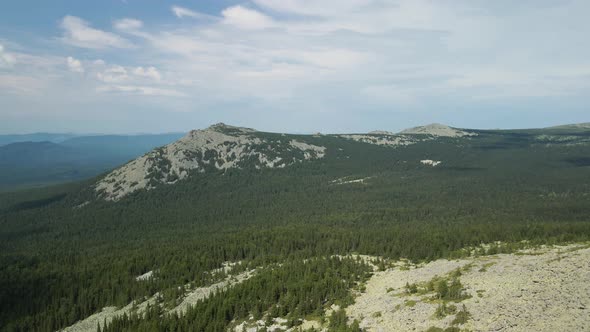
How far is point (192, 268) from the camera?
117 m

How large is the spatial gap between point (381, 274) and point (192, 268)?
6017 centimetres

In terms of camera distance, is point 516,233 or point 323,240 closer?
point 516,233

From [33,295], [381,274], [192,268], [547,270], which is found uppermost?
[547,270]

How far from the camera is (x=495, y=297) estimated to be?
55906 mm

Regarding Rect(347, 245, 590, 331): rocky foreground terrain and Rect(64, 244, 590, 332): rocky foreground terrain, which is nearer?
→ Rect(347, 245, 590, 331): rocky foreground terrain

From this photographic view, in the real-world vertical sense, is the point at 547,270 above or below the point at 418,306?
above

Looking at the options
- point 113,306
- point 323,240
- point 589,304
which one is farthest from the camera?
point 323,240

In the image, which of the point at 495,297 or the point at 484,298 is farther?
the point at 484,298

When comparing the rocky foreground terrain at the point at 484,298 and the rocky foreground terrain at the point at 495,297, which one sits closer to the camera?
the rocky foreground terrain at the point at 495,297

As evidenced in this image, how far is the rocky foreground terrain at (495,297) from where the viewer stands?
4803cm

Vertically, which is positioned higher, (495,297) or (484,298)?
(495,297)

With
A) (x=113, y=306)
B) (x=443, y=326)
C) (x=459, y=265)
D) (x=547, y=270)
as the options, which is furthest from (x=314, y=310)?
(x=113, y=306)

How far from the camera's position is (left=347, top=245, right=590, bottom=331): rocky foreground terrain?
48031mm

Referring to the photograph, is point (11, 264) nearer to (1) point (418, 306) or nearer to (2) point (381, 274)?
(2) point (381, 274)
